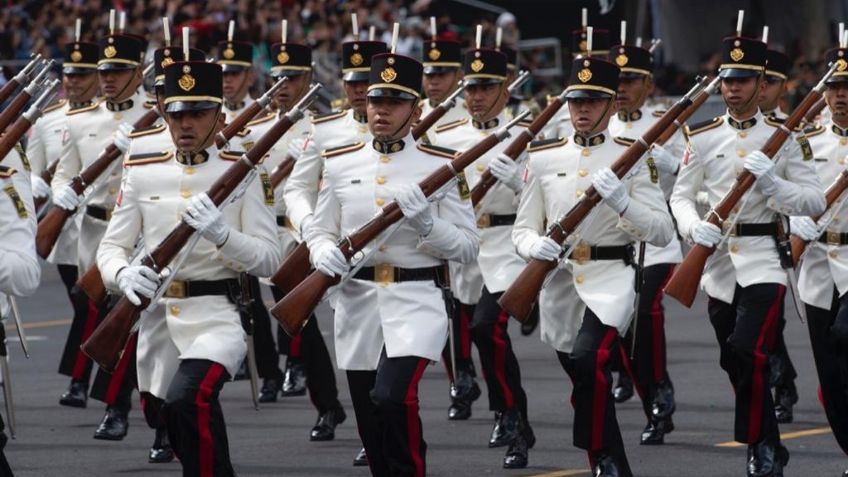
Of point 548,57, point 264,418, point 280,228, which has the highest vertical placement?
point 280,228

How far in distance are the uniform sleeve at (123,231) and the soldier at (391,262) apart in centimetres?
82

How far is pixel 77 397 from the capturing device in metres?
13.1

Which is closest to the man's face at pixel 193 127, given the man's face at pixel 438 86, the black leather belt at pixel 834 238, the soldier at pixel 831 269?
the soldier at pixel 831 269

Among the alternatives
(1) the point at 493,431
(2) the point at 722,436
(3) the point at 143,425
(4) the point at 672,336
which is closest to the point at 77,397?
(3) the point at 143,425

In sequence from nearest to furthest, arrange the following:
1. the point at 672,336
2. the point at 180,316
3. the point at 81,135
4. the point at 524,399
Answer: the point at 180,316 < the point at 524,399 < the point at 81,135 < the point at 672,336

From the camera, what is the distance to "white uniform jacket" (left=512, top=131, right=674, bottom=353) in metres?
10.1

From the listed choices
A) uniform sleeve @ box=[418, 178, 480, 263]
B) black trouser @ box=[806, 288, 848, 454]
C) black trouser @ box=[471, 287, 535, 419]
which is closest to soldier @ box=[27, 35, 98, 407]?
black trouser @ box=[471, 287, 535, 419]

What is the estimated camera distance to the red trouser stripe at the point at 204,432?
8.77 meters

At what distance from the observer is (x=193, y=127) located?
934 centimetres

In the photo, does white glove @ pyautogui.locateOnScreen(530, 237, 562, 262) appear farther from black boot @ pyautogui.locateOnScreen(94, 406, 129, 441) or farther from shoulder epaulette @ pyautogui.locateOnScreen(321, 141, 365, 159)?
black boot @ pyautogui.locateOnScreen(94, 406, 129, 441)

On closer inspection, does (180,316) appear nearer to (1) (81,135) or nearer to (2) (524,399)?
(2) (524,399)

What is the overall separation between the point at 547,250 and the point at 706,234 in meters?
0.97

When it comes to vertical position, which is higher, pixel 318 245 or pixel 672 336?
pixel 318 245

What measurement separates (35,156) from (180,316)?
536 cm
